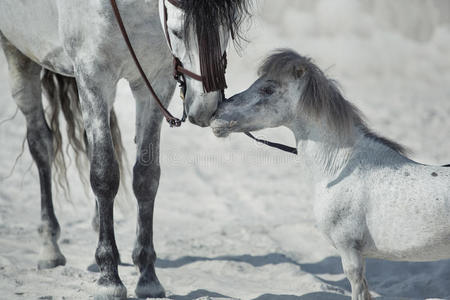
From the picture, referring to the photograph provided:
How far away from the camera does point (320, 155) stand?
2.88 meters

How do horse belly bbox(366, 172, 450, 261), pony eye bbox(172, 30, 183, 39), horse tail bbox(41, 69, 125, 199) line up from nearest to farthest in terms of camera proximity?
horse belly bbox(366, 172, 450, 261) < pony eye bbox(172, 30, 183, 39) < horse tail bbox(41, 69, 125, 199)

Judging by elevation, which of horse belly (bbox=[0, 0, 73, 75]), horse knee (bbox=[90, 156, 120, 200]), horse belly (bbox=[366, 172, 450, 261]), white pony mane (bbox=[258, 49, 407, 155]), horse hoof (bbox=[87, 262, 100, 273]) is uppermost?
horse belly (bbox=[0, 0, 73, 75])

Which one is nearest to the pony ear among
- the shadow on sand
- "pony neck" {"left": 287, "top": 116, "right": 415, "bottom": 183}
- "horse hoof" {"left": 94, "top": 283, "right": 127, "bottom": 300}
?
"pony neck" {"left": 287, "top": 116, "right": 415, "bottom": 183}

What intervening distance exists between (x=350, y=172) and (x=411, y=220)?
0.36 meters

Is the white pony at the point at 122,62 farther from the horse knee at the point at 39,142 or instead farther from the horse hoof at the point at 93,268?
the horse knee at the point at 39,142

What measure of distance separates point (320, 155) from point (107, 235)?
1.34 meters

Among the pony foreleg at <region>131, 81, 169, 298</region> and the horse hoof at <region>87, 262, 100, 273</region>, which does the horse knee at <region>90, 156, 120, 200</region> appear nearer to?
the pony foreleg at <region>131, 81, 169, 298</region>

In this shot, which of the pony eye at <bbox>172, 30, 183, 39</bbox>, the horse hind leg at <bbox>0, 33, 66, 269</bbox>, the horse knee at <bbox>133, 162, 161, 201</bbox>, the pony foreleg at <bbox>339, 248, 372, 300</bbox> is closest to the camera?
the pony foreleg at <bbox>339, 248, 372, 300</bbox>

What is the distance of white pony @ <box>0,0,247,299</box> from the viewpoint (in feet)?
9.38

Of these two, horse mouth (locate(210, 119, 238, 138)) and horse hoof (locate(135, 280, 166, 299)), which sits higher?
horse mouth (locate(210, 119, 238, 138))

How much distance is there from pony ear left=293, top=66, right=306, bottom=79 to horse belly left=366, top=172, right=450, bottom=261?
66 centimetres

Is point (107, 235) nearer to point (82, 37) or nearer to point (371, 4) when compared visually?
point (82, 37)

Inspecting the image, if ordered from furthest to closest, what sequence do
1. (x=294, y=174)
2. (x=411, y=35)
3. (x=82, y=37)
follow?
1. (x=411, y=35)
2. (x=294, y=174)
3. (x=82, y=37)

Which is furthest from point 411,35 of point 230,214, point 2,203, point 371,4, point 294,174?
point 2,203
